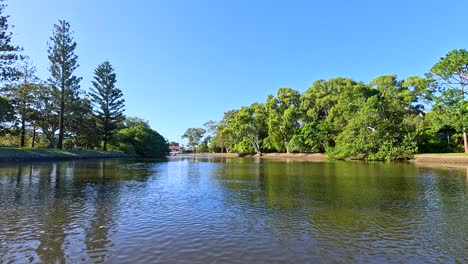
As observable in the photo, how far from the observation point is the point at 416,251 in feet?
19.6

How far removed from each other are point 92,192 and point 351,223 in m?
10.6

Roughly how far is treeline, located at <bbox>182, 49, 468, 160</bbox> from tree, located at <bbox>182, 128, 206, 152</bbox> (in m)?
48.9

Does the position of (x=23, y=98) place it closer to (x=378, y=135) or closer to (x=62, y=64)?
(x=62, y=64)

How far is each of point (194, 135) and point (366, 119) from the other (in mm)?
97919

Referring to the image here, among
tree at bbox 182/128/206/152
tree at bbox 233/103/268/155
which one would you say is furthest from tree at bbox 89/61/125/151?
tree at bbox 182/128/206/152

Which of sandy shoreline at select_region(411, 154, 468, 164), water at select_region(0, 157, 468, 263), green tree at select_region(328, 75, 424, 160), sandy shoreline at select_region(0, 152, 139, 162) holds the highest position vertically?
green tree at select_region(328, 75, 424, 160)

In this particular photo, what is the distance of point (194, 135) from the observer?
136 metres

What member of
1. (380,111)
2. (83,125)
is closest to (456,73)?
(380,111)

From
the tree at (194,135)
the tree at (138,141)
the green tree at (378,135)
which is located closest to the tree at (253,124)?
the tree at (138,141)

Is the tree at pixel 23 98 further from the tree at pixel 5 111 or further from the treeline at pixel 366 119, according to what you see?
the treeline at pixel 366 119

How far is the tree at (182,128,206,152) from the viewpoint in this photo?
443 ft

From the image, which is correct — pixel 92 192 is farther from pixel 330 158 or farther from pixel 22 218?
pixel 330 158

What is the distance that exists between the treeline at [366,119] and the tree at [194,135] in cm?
4886

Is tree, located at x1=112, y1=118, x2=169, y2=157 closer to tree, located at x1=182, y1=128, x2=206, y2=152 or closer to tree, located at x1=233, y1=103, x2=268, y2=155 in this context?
tree, located at x1=233, y1=103, x2=268, y2=155
